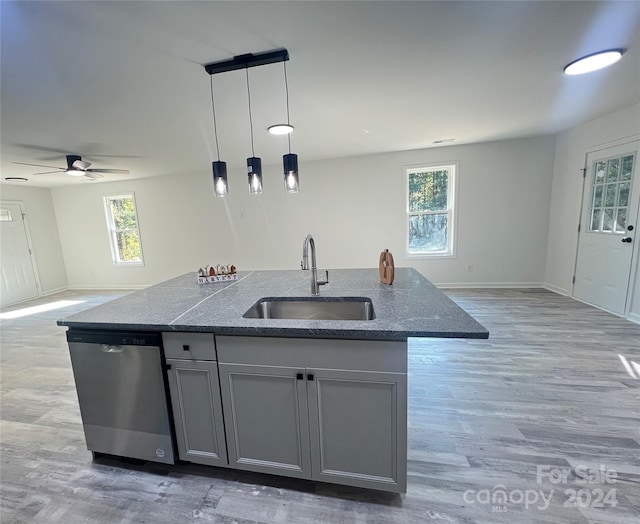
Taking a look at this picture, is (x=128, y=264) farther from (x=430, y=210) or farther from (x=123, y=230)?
(x=430, y=210)

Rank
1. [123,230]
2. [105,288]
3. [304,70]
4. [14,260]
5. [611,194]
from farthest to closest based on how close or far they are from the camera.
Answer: [105,288], [123,230], [14,260], [611,194], [304,70]

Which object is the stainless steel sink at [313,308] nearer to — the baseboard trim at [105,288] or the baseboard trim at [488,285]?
the baseboard trim at [488,285]

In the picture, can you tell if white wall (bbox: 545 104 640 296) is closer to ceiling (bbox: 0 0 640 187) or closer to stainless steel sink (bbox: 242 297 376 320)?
ceiling (bbox: 0 0 640 187)

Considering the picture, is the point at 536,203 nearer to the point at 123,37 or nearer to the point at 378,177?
the point at 378,177

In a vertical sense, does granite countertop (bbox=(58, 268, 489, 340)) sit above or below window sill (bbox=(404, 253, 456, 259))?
above

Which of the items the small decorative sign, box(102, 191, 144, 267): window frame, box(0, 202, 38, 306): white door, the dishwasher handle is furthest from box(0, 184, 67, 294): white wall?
the dishwasher handle

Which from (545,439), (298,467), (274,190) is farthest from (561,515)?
(274,190)

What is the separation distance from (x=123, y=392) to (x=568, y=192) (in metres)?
5.65

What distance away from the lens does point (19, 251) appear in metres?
5.62

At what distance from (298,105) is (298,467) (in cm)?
279

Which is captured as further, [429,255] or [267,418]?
[429,255]

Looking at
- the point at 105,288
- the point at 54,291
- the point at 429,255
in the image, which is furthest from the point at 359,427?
the point at 54,291

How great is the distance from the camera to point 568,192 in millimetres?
4172

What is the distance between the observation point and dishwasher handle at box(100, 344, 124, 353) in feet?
4.83
